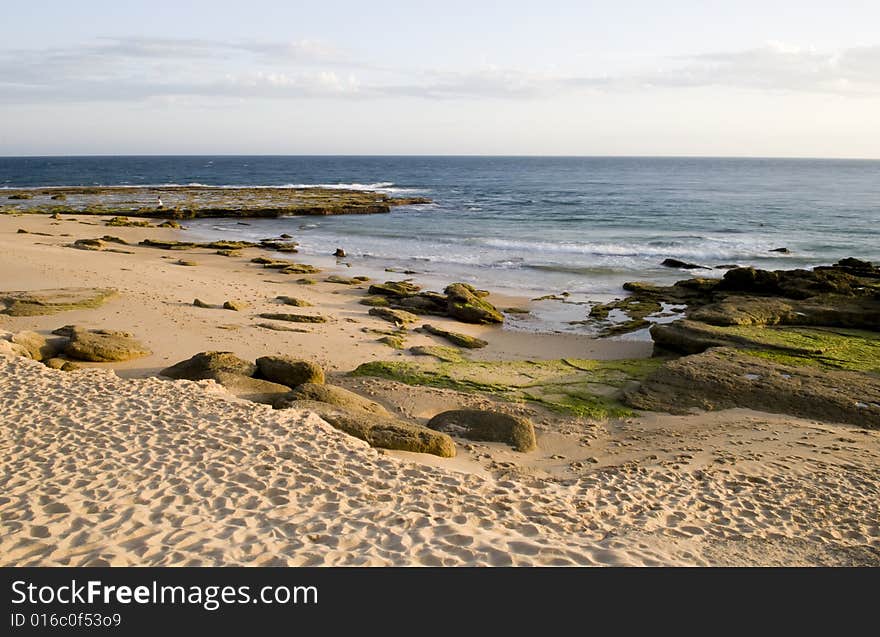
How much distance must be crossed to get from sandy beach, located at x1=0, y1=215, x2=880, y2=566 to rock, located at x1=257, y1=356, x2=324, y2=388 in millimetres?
726

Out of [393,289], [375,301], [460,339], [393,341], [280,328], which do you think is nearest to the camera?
[393,341]

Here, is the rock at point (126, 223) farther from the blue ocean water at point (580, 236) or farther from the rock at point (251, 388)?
the rock at point (251, 388)

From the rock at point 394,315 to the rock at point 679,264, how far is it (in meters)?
15.1

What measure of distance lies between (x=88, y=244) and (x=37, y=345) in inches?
688

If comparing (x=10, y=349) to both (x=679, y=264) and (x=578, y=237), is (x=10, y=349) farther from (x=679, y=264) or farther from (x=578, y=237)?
(x=578, y=237)

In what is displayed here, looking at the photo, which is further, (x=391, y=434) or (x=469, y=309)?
(x=469, y=309)

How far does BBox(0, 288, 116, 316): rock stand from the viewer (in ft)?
48.7

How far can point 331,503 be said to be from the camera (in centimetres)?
705

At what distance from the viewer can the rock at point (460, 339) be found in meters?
15.8

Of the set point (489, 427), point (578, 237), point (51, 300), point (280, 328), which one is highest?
point (578, 237)

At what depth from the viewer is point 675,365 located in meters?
12.1

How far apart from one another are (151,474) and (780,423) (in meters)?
8.55

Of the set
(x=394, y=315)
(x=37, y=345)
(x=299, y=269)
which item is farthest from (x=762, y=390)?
(x=299, y=269)
